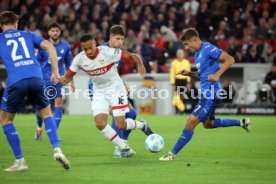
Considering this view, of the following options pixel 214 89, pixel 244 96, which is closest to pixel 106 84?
pixel 214 89

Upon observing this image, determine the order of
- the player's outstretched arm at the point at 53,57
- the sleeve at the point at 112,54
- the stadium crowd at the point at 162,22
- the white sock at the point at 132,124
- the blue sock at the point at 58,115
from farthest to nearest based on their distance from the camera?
1. the stadium crowd at the point at 162,22
2. the blue sock at the point at 58,115
3. the white sock at the point at 132,124
4. the sleeve at the point at 112,54
5. the player's outstretched arm at the point at 53,57

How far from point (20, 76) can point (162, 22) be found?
57.1 ft

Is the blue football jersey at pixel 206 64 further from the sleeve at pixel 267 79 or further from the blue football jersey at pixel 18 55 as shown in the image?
the sleeve at pixel 267 79

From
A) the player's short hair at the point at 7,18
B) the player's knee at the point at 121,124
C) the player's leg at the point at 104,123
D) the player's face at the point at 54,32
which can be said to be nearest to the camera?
the player's short hair at the point at 7,18

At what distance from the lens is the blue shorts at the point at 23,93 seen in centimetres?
906

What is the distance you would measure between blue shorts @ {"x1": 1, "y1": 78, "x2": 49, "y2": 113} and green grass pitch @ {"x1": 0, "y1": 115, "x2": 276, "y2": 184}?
3.03 feet

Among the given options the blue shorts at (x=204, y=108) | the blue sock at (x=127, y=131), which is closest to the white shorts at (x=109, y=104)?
the blue sock at (x=127, y=131)

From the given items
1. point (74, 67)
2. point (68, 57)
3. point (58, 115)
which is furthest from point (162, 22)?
point (74, 67)

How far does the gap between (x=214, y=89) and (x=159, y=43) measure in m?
14.3

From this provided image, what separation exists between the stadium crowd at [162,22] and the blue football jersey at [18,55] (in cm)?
1527

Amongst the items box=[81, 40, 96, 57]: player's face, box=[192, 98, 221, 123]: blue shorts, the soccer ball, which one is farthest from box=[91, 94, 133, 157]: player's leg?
box=[192, 98, 221, 123]: blue shorts

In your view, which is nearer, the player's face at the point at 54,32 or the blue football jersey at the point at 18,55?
the blue football jersey at the point at 18,55

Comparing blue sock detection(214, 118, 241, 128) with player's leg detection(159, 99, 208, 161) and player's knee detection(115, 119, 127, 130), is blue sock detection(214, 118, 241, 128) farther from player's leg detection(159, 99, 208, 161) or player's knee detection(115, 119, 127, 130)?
player's knee detection(115, 119, 127, 130)

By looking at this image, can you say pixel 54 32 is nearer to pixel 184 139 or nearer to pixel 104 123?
pixel 104 123
